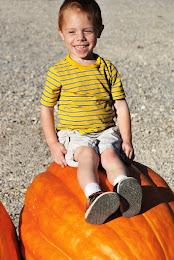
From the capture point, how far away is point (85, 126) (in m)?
2.89

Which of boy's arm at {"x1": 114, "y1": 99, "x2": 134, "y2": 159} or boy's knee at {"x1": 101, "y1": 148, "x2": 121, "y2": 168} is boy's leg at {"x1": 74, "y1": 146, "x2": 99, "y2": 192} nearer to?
boy's knee at {"x1": 101, "y1": 148, "x2": 121, "y2": 168}

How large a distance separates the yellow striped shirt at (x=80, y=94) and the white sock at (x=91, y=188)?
587mm

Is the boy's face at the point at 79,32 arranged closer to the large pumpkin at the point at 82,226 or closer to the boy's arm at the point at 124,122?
the boy's arm at the point at 124,122

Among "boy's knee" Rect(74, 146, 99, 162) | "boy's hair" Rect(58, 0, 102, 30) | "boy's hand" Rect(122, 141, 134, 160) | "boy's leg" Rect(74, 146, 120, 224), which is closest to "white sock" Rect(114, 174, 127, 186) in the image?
"boy's leg" Rect(74, 146, 120, 224)

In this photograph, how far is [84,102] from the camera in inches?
113

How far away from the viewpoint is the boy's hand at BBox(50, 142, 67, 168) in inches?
111

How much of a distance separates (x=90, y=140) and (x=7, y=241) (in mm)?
868

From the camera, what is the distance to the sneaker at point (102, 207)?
2.16m

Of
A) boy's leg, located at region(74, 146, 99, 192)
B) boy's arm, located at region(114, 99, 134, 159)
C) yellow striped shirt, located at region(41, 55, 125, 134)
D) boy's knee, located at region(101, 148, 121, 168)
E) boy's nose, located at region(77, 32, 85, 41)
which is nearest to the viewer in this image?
boy's leg, located at region(74, 146, 99, 192)

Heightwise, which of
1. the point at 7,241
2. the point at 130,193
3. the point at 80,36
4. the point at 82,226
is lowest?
the point at 7,241

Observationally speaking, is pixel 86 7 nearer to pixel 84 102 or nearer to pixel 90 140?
pixel 84 102

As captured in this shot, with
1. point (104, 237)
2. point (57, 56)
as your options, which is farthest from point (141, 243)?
Result: point (57, 56)

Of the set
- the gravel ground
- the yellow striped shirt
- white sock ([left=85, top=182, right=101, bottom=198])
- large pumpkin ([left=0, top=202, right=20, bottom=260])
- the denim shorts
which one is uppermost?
the yellow striped shirt

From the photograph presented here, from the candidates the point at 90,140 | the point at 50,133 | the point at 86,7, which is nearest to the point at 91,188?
the point at 90,140
